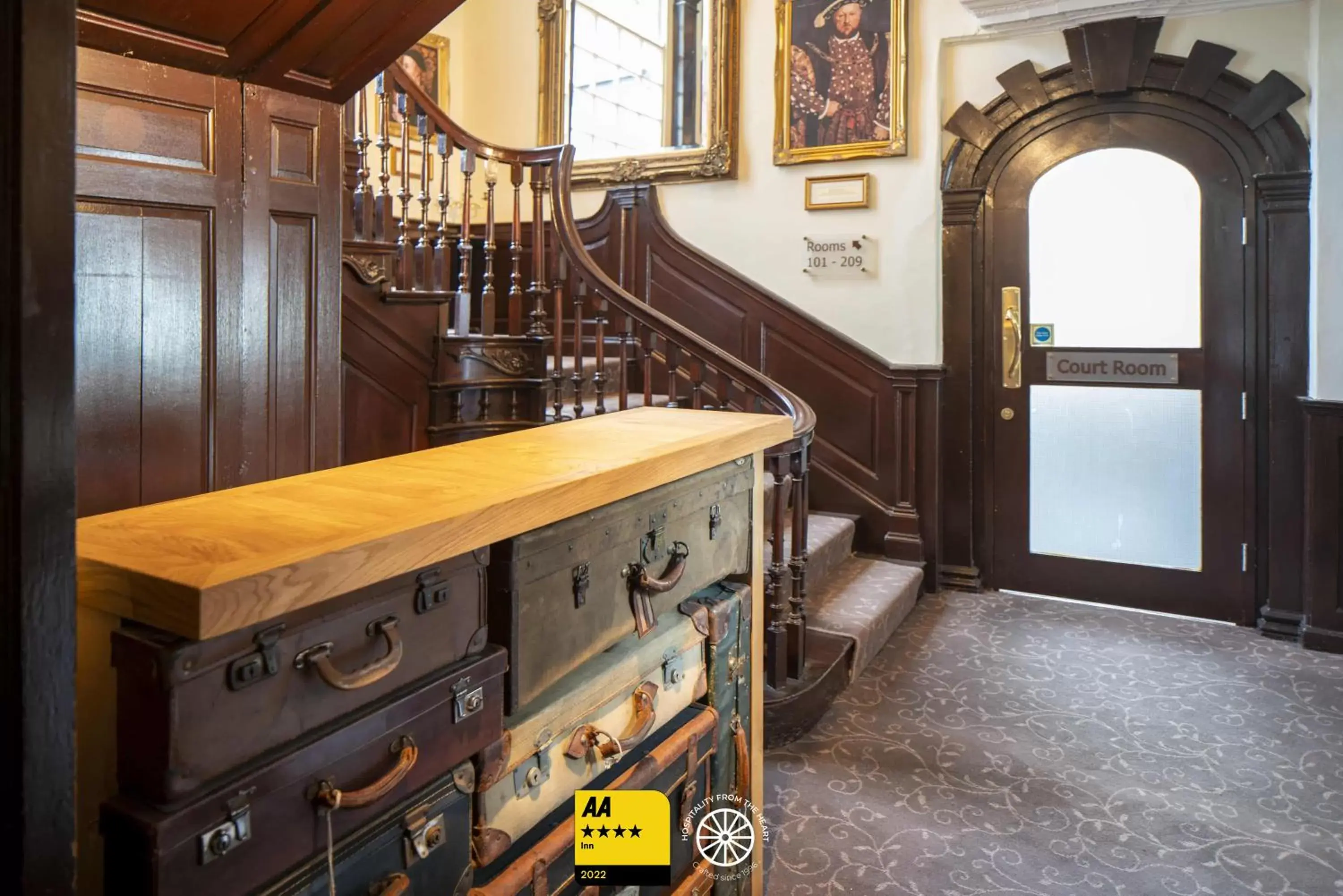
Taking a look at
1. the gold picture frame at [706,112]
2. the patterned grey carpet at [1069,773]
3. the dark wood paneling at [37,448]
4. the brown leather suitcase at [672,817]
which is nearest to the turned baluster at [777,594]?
the patterned grey carpet at [1069,773]

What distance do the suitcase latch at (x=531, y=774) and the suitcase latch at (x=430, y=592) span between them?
271 mm

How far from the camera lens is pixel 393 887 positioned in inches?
33.6

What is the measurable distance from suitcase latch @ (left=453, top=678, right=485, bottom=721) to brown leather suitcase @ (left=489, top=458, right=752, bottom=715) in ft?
0.20

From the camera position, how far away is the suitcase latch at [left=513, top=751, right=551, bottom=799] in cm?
104

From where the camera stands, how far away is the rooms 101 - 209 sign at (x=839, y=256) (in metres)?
4.66

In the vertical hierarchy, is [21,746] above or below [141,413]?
below

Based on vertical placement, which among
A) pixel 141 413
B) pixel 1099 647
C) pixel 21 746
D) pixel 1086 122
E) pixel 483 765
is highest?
pixel 1086 122

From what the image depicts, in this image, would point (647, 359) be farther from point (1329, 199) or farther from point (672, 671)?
point (1329, 199)

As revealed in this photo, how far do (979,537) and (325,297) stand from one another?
3.70m

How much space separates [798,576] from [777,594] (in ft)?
0.51

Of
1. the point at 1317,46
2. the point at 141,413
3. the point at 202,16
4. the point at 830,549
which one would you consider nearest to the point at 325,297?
the point at 141,413

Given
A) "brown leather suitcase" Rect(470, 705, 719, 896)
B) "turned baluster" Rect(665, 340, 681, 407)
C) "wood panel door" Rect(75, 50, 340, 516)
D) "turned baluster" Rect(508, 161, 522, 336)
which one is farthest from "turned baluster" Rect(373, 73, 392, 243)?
"brown leather suitcase" Rect(470, 705, 719, 896)

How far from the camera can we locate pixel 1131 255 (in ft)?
14.1

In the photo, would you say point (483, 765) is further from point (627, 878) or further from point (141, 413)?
point (141, 413)
